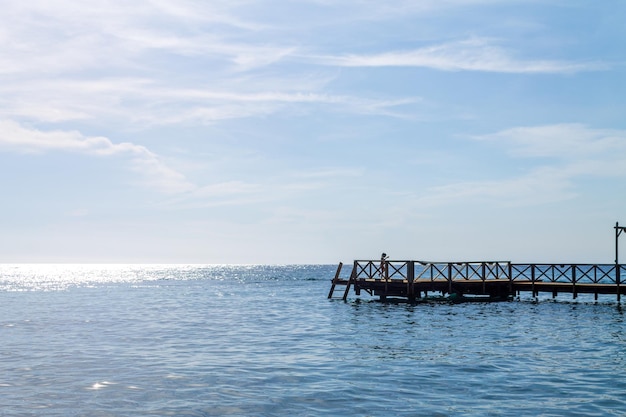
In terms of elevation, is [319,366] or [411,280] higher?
[411,280]

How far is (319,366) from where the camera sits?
19297 millimetres

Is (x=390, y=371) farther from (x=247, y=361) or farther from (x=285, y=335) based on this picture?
(x=285, y=335)

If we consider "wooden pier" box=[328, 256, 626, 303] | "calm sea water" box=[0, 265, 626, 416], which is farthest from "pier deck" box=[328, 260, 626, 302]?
"calm sea water" box=[0, 265, 626, 416]

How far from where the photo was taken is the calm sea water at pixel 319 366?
1441 centimetres

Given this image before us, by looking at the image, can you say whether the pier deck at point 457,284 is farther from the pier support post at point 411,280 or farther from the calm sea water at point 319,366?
the calm sea water at point 319,366

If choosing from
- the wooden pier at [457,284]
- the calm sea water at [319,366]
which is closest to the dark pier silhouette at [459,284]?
the wooden pier at [457,284]

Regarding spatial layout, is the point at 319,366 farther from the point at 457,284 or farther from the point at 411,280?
the point at 457,284

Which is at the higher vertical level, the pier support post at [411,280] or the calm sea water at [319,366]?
the pier support post at [411,280]

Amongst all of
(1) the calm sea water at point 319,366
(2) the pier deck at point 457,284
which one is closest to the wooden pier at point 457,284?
(2) the pier deck at point 457,284

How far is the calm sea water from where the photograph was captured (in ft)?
47.3

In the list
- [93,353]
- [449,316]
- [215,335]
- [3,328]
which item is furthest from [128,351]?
[449,316]

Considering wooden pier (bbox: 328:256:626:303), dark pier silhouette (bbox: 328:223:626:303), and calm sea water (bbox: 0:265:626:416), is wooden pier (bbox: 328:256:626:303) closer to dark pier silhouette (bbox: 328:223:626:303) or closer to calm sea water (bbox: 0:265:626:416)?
dark pier silhouette (bbox: 328:223:626:303)

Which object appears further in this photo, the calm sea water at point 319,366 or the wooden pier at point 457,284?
the wooden pier at point 457,284

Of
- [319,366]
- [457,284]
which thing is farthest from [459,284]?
[319,366]
